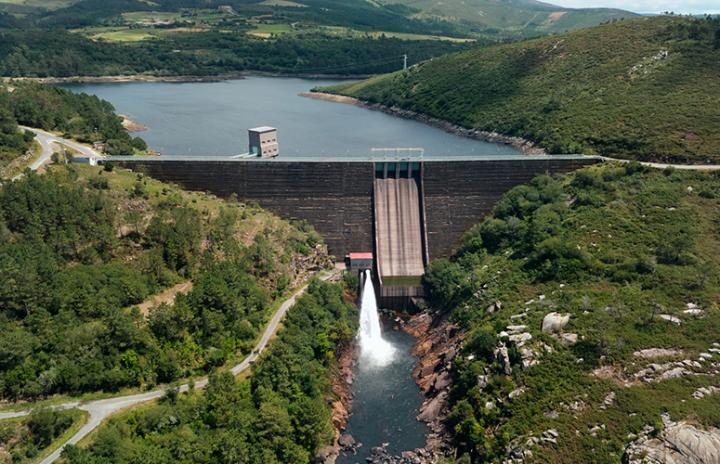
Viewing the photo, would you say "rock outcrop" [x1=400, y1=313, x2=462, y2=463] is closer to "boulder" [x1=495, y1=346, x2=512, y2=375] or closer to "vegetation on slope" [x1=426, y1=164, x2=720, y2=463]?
"vegetation on slope" [x1=426, y1=164, x2=720, y2=463]

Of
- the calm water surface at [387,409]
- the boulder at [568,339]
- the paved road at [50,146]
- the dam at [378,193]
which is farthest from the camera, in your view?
the dam at [378,193]

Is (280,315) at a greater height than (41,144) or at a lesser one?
lesser

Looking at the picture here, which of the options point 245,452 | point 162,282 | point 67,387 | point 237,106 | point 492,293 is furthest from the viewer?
point 237,106

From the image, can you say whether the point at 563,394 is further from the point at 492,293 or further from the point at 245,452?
the point at 245,452

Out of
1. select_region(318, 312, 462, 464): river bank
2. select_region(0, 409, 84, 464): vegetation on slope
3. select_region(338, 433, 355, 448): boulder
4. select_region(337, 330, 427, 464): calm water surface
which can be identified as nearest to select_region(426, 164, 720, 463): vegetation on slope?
select_region(318, 312, 462, 464): river bank

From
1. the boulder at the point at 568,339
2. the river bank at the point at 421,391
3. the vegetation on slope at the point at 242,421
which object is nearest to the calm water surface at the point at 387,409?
the river bank at the point at 421,391

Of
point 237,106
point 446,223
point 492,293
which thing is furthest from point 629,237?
point 237,106

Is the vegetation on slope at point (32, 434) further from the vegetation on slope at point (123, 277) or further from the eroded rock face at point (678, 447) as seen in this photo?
the eroded rock face at point (678, 447)
